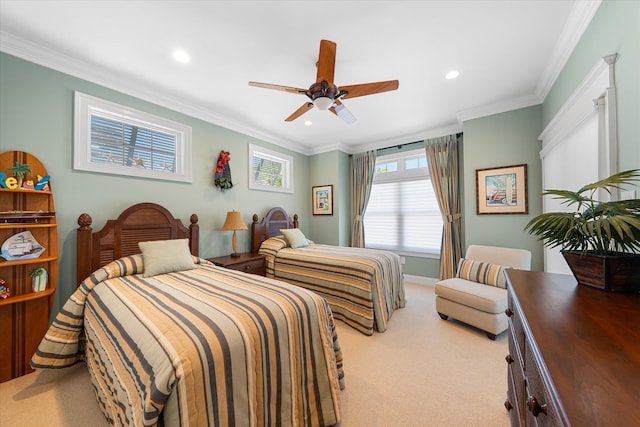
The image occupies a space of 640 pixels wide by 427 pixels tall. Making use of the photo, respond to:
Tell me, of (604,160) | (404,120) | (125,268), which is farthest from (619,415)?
(404,120)

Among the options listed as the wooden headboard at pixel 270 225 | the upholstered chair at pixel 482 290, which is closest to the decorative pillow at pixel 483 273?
the upholstered chair at pixel 482 290

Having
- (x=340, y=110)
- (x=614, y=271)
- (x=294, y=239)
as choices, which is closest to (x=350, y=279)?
(x=294, y=239)

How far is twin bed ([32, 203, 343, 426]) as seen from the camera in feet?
3.28

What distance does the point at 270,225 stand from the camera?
166 inches

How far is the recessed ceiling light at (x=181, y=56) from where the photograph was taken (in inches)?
87.5

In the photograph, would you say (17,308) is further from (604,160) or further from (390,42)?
(604,160)

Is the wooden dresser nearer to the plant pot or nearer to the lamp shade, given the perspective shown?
the plant pot

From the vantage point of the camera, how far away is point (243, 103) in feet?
10.5

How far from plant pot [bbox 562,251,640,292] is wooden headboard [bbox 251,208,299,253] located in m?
3.59

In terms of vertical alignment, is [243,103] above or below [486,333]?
above

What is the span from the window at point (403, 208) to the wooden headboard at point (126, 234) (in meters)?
3.33

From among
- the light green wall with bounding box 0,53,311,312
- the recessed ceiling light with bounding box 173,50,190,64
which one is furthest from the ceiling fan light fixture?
the light green wall with bounding box 0,53,311,312

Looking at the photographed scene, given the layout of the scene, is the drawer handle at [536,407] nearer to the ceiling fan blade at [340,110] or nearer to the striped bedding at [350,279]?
the striped bedding at [350,279]

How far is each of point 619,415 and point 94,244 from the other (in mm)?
3335
